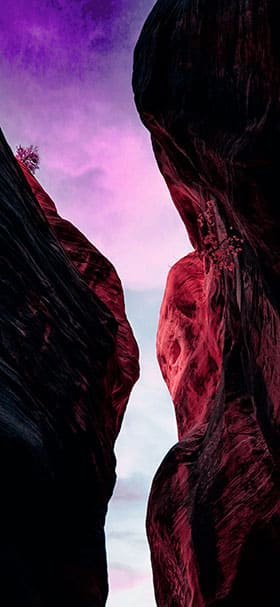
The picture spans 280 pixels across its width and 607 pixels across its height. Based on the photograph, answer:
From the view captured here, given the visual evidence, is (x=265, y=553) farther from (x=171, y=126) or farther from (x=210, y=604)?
(x=171, y=126)

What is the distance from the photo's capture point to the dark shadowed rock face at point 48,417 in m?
8.24

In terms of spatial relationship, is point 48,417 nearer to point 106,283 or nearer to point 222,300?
point 106,283

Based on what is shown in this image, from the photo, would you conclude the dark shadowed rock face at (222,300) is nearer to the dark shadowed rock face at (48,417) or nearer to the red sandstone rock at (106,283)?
the red sandstone rock at (106,283)

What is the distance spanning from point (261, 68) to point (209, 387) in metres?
16.1

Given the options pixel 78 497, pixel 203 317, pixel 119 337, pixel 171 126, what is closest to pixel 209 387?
pixel 203 317

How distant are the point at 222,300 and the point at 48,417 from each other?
11.1 metres

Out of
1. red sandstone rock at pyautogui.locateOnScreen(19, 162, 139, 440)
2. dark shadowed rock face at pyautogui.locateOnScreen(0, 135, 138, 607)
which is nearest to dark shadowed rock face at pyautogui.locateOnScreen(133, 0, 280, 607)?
red sandstone rock at pyautogui.locateOnScreen(19, 162, 139, 440)

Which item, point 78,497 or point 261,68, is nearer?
point 261,68

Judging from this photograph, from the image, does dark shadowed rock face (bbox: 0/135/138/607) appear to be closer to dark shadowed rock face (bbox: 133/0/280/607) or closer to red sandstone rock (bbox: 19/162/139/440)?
red sandstone rock (bbox: 19/162/139/440)

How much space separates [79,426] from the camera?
1141 centimetres

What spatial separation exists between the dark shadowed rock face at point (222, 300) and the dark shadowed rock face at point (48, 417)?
378 centimetres

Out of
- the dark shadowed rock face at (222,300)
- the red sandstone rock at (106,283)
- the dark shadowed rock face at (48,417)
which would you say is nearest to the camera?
the dark shadowed rock face at (48,417)

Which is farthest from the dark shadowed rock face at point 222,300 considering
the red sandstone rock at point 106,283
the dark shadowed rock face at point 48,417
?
the dark shadowed rock face at point 48,417

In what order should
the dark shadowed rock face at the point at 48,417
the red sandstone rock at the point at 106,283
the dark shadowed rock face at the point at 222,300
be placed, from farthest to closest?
the red sandstone rock at the point at 106,283 < the dark shadowed rock face at the point at 222,300 < the dark shadowed rock face at the point at 48,417
